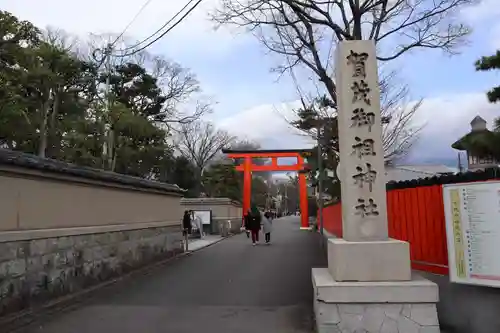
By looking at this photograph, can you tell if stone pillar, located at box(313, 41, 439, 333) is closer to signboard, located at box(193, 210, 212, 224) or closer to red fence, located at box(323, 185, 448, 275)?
red fence, located at box(323, 185, 448, 275)

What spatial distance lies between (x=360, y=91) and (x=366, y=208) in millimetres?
1663

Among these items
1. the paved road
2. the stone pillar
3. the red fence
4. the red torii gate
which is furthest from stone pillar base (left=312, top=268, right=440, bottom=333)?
the red torii gate

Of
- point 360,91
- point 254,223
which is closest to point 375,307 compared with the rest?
point 360,91

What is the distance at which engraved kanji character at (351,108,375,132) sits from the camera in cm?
680

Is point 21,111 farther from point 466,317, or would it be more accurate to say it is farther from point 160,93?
point 466,317

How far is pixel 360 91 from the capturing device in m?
6.87

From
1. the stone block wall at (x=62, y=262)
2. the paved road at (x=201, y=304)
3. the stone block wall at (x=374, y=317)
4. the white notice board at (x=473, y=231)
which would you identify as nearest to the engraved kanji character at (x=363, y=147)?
the white notice board at (x=473, y=231)

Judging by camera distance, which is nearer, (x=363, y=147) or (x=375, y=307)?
(x=375, y=307)

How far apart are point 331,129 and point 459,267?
56.9 feet

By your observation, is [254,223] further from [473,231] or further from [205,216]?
[473,231]

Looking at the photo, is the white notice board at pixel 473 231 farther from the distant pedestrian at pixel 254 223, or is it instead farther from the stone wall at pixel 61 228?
the distant pedestrian at pixel 254 223

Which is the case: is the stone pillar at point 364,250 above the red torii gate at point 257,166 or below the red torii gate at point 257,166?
below

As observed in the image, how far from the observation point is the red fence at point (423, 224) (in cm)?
725

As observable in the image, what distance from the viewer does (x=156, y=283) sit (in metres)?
10.7
